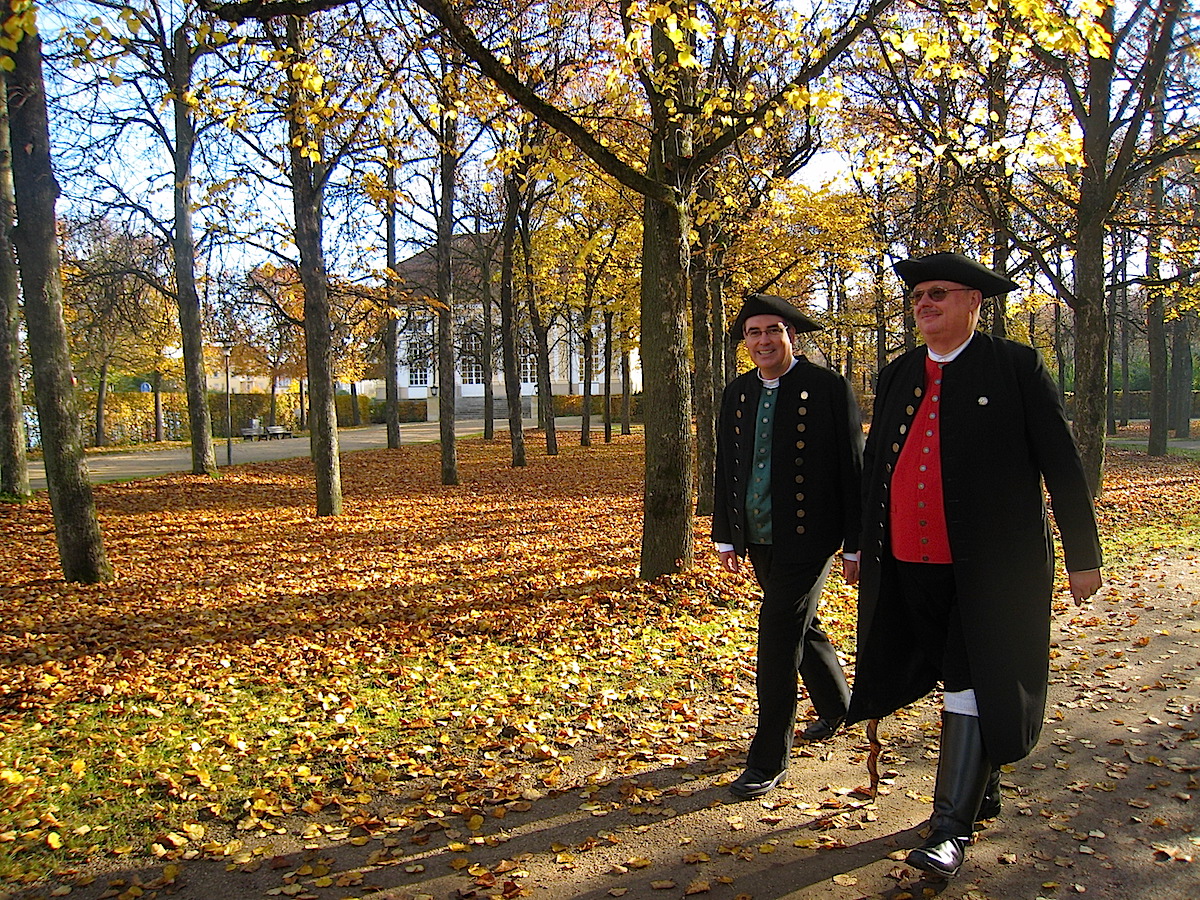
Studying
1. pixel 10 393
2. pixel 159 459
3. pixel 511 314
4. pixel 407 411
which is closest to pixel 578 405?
pixel 407 411

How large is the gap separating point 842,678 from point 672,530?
344 cm

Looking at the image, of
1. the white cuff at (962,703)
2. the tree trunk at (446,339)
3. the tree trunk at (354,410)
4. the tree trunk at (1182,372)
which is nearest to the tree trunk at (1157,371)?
the tree trunk at (1182,372)

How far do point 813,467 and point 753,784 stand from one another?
4.75ft

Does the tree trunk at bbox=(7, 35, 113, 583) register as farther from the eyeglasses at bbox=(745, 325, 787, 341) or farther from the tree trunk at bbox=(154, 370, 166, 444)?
the tree trunk at bbox=(154, 370, 166, 444)

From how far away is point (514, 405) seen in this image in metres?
20.5

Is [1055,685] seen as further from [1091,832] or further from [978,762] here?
[978,762]

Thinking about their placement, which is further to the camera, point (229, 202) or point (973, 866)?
point (229, 202)

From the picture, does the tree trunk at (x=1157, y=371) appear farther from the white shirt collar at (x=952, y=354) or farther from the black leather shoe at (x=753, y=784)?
the black leather shoe at (x=753, y=784)

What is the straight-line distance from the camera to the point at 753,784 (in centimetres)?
380

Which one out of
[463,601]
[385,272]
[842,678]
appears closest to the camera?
[842,678]

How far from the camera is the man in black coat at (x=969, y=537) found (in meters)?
3.16

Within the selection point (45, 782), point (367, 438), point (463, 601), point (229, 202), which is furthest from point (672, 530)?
point (367, 438)

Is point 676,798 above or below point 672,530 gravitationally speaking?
below

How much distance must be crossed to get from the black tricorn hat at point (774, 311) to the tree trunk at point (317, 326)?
9017mm
